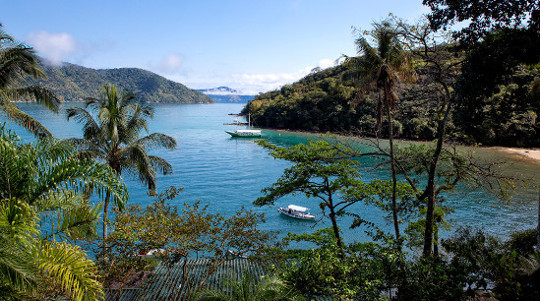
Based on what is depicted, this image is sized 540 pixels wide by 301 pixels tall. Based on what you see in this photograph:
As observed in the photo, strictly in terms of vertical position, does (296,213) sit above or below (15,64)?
below

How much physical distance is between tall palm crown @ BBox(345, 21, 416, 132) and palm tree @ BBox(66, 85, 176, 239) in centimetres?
890

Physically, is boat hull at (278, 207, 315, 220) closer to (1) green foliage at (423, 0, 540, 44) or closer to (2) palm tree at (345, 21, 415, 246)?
(2) palm tree at (345, 21, 415, 246)

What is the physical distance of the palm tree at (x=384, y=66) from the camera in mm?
11219

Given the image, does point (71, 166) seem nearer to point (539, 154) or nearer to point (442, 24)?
point (442, 24)

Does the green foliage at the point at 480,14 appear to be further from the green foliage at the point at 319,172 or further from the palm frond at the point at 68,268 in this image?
the palm frond at the point at 68,268

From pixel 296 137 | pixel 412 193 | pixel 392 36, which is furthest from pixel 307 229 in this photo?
pixel 296 137

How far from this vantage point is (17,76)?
10211 millimetres

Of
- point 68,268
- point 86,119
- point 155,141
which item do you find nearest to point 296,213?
point 155,141

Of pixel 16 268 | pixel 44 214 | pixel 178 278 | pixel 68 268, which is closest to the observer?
pixel 16 268

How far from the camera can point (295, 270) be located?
23.9 feet

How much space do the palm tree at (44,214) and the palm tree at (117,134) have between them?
24.2 feet

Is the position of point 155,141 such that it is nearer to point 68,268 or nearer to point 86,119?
point 86,119

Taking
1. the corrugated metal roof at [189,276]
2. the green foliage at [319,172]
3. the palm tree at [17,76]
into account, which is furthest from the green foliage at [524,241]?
the palm tree at [17,76]

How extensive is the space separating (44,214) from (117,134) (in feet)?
26.2
